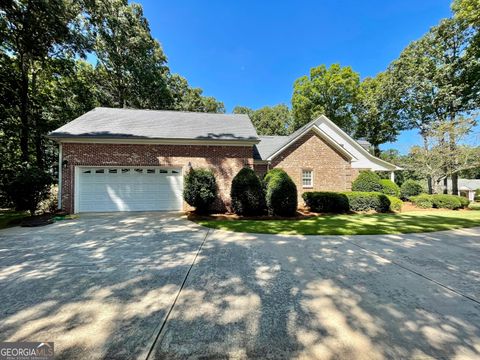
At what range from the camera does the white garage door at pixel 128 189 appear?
1097cm

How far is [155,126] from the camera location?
12562 mm

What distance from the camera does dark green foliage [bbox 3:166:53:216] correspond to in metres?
9.14

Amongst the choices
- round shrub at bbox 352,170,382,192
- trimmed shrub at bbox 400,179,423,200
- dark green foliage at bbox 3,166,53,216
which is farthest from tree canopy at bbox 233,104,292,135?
dark green foliage at bbox 3,166,53,216

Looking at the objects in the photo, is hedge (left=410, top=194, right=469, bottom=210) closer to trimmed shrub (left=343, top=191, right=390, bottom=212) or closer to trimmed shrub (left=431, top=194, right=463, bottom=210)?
trimmed shrub (left=431, top=194, right=463, bottom=210)

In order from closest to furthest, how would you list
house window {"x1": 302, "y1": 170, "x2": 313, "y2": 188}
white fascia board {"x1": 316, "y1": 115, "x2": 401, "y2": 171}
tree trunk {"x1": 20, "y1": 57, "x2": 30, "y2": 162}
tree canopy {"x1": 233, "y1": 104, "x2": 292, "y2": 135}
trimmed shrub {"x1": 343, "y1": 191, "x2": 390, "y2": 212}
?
1. trimmed shrub {"x1": 343, "y1": 191, "x2": 390, "y2": 212}
2. tree trunk {"x1": 20, "y1": 57, "x2": 30, "y2": 162}
3. house window {"x1": 302, "y1": 170, "x2": 313, "y2": 188}
4. white fascia board {"x1": 316, "y1": 115, "x2": 401, "y2": 171}
5. tree canopy {"x1": 233, "y1": 104, "x2": 292, "y2": 135}

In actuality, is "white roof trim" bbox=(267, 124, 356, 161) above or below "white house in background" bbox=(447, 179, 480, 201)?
above

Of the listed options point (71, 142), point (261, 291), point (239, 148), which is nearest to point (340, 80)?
point (239, 148)

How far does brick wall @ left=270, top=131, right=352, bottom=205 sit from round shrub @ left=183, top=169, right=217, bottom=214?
5261 mm

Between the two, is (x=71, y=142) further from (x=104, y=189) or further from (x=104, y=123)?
(x=104, y=189)

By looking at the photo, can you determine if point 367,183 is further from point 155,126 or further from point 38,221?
point 38,221

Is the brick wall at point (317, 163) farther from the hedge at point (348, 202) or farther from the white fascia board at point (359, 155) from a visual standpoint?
the white fascia board at point (359, 155)

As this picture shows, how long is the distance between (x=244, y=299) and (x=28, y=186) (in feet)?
36.3

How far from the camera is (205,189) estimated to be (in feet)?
32.9

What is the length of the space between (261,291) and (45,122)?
20.2 meters
